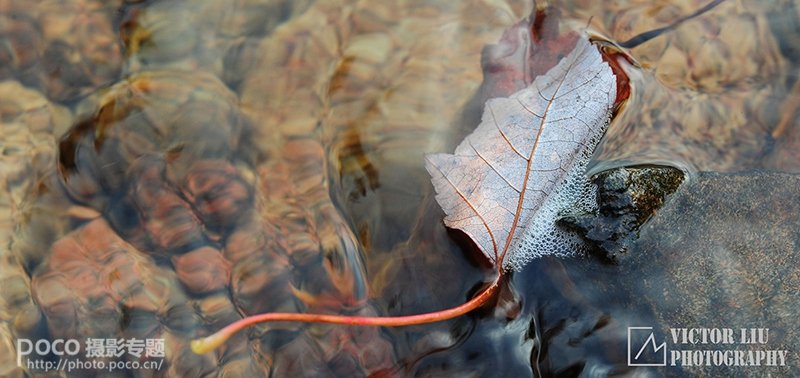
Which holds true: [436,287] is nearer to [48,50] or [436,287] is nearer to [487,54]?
[487,54]

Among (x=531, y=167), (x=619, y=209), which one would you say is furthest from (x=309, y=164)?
(x=619, y=209)

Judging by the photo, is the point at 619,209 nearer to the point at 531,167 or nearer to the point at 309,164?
the point at 531,167

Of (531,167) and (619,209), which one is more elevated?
(531,167)

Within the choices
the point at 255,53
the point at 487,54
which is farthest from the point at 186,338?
the point at 487,54

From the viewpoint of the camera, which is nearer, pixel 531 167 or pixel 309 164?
pixel 531 167
